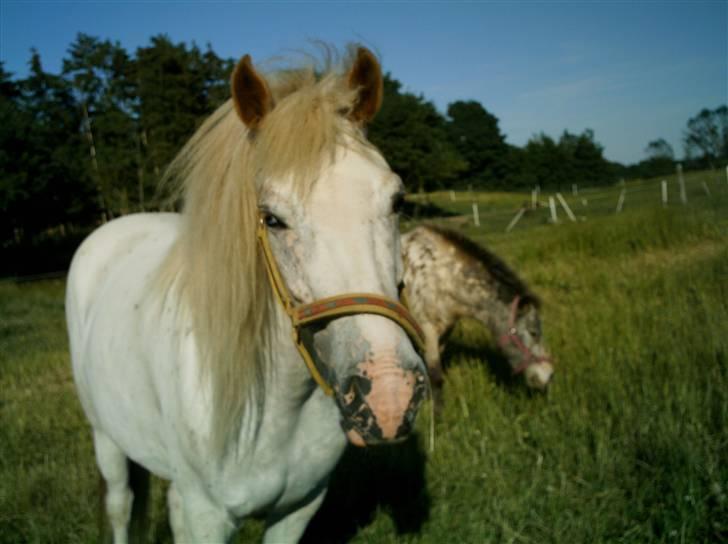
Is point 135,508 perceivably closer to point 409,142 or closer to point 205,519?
point 205,519

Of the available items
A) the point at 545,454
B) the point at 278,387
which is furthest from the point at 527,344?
the point at 278,387

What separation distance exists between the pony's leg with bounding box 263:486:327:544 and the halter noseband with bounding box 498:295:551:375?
9.60 feet

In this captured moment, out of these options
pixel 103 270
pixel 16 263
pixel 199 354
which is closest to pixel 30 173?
pixel 16 263

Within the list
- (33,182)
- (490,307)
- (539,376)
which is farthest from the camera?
(33,182)

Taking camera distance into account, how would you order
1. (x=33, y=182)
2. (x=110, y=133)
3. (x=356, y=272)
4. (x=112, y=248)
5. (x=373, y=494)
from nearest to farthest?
(x=356, y=272), (x=112, y=248), (x=373, y=494), (x=33, y=182), (x=110, y=133)

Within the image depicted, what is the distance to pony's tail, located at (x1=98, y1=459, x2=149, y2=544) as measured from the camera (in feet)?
8.68

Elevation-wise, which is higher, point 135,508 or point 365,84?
point 365,84

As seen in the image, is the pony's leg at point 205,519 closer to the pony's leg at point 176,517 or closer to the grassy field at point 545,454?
the pony's leg at point 176,517

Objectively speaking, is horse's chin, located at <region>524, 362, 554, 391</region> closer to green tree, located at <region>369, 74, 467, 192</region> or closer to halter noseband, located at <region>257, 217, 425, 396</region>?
halter noseband, located at <region>257, 217, 425, 396</region>

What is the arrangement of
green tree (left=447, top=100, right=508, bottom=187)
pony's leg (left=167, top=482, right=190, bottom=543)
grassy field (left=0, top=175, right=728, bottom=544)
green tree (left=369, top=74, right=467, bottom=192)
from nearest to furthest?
pony's leg (left=167, top=482, right=190, bottom=543), grassy field (left=0, top=175, right=728, bottom=544), green tree (left=369, top=74, right=467, bottom=192), green tree (left=447, top=100, right=508, bottom=187)

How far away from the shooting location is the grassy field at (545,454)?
2521mm

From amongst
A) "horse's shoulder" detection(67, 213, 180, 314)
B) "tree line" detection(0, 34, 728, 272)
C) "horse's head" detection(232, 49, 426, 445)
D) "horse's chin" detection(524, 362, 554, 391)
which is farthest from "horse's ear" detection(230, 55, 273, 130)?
"tree line" detection(0, 34, 728, 272)

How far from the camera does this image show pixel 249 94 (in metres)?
1.53

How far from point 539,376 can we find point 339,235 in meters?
3.60
